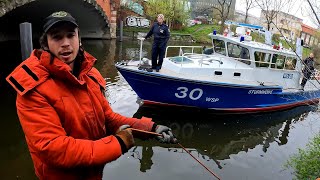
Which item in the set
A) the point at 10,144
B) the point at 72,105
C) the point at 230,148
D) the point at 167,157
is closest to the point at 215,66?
the point at 230,148

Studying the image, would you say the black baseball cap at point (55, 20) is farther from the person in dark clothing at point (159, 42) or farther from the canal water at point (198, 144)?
the person in dark clothing at point (159, 42)

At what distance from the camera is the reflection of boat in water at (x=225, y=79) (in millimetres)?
9164

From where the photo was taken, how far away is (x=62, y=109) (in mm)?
1967

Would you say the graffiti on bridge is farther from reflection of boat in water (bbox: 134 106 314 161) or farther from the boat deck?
reflection of boat in water (bbox: 134 106 314 161)

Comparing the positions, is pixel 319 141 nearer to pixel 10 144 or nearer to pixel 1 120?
pixel 10 144

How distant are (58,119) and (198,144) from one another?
21.6ft

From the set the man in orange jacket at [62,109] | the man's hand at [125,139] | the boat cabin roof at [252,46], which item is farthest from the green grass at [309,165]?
the boat cabin roof at [252,46]

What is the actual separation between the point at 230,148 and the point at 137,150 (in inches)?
111

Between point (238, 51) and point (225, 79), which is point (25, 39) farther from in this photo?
point (238, 51)

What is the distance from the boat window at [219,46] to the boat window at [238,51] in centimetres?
28

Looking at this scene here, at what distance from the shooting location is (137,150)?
23.7 feet

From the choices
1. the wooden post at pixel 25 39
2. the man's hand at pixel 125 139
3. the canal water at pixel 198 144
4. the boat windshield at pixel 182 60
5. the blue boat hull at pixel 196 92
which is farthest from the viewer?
the boat windshield at pixel 182 60

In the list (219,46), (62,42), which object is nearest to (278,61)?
(219,46)

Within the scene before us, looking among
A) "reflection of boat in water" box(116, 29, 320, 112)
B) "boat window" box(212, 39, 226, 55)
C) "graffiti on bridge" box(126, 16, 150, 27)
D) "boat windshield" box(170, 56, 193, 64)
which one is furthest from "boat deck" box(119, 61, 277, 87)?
"graffiti on bridge" box(126, 16, 150, 27)
